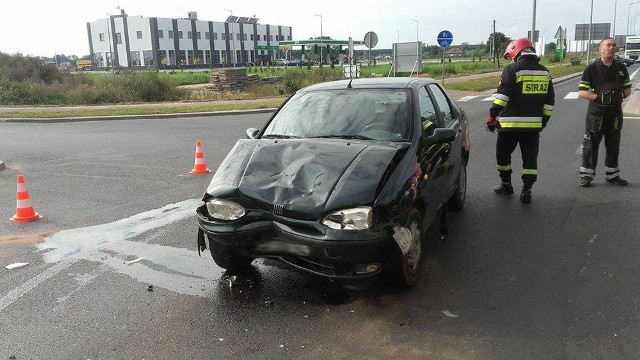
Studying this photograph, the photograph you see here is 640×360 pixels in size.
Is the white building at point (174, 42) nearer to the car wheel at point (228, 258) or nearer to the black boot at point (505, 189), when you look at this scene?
the black boot at point (505, 189)

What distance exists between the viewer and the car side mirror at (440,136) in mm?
4566

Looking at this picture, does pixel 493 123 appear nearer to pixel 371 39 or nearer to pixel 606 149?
pixel 606 149

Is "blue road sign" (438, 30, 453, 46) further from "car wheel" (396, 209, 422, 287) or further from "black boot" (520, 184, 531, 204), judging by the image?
"car wheel" (396, 209, 422, 287)

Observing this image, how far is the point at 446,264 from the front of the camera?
4.68 meters

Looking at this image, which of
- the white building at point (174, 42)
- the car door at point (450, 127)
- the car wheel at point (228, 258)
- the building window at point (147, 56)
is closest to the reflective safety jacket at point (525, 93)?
the car door at point (450, 127)

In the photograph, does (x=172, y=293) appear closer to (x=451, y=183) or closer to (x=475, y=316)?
(x=475, y=316)

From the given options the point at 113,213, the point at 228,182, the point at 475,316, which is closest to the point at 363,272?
the point at 475,316

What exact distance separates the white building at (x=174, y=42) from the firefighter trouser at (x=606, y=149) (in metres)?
91.3

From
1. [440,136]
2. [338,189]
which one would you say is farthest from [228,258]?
[440,136]

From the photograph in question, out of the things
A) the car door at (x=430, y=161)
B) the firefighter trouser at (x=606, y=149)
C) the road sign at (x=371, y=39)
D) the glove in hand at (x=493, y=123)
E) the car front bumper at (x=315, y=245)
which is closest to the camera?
the car front bumper at (x=315, y=245)

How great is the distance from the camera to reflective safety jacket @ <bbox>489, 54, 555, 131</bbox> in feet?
20.8

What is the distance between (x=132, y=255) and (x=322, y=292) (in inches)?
83.2

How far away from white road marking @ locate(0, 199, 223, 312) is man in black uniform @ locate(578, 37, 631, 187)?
5429 mm

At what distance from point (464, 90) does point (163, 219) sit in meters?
23.9
